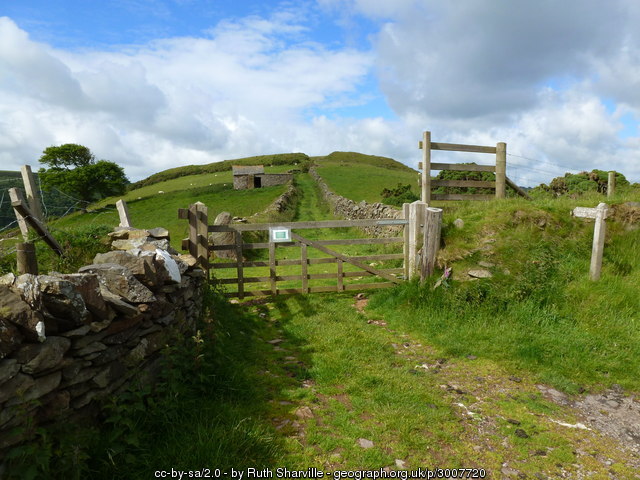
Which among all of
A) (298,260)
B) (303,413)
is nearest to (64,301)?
(303,413)

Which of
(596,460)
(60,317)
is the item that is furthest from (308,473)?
(596,460)

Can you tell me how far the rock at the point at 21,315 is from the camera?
2.57m

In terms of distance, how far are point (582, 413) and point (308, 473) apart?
127 inches

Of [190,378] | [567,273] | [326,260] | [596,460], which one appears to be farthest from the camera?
[326,260]

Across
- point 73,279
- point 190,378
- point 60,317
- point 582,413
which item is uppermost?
point 73,279

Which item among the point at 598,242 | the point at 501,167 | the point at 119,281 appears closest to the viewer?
the point at 119,281

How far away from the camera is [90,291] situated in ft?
10.4

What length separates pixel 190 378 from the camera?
4.24 metres

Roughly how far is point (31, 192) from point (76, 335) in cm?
453

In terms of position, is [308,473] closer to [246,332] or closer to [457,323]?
[246,332]

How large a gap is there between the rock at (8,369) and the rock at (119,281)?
47.4 inches

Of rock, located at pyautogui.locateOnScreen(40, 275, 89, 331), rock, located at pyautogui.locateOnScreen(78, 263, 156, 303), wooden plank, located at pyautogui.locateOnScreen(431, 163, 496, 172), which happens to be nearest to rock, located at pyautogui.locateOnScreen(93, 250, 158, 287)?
rock, located at pyautogui.locateOnScreen(78, 263, 156, 303)

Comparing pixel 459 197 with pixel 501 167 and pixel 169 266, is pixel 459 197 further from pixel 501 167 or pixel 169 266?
pixel 169 266

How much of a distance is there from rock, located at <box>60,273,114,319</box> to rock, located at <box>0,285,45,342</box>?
1.33ft
